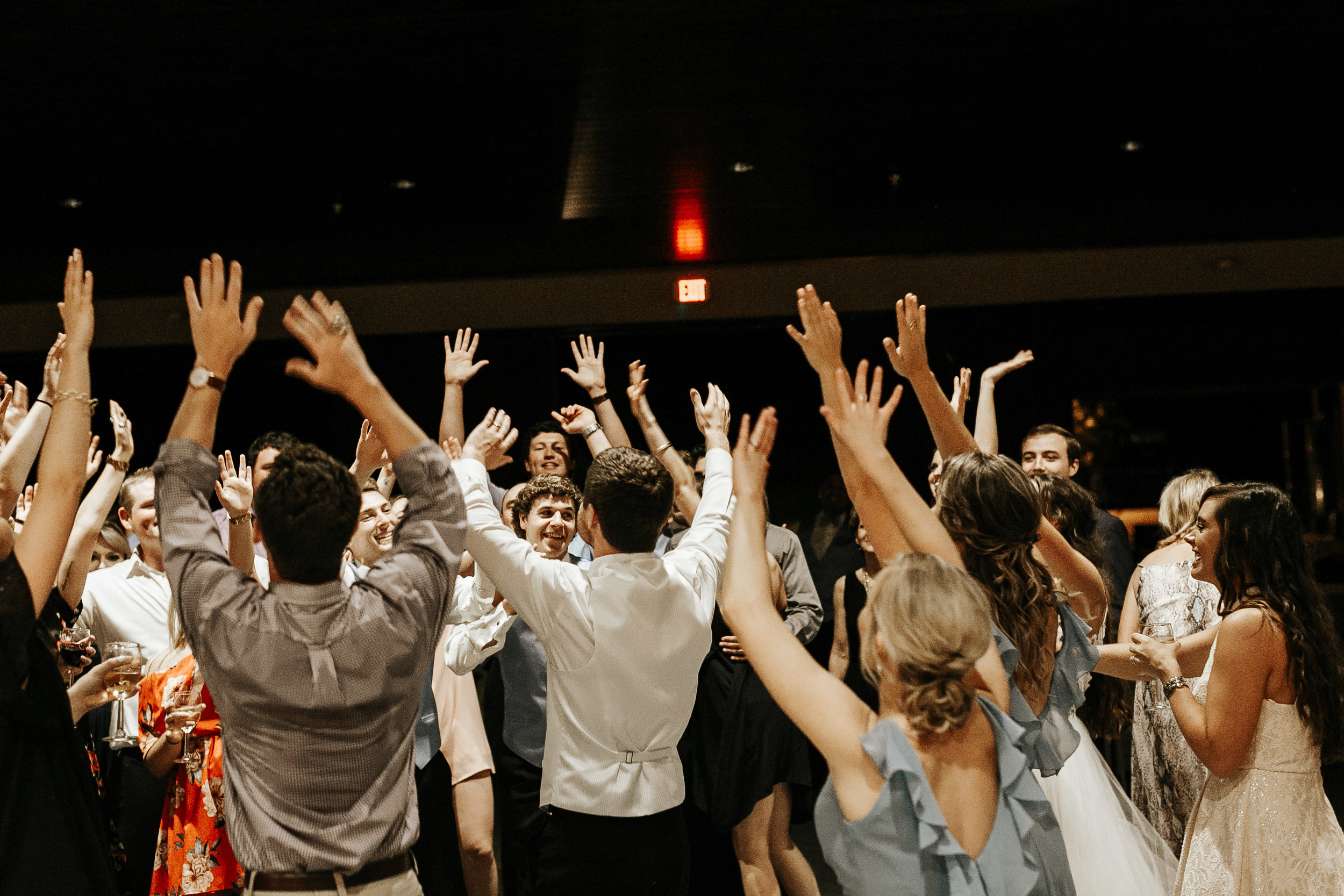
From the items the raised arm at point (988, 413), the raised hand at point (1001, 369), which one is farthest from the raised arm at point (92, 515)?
the raised hand at point (1001, 369)

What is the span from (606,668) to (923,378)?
95 cm

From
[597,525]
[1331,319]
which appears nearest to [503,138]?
[597,525]

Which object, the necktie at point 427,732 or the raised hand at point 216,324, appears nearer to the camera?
the raised hand at point 216,324

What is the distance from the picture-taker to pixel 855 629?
583 centimetres

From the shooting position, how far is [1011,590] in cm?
234

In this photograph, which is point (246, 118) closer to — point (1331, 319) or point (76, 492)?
point (76, 492)

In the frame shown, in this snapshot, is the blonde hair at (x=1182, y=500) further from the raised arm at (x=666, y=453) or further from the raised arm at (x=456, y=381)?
the raised arm at (x=456, y=381)

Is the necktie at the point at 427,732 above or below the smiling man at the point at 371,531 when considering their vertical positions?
below

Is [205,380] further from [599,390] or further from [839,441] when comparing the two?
[599,390]

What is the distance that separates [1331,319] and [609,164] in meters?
5.18

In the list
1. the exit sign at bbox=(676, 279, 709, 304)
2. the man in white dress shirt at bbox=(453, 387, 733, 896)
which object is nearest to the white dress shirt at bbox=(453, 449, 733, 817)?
the man in white dress shirt at bbox=(453, 387, 733, 896)

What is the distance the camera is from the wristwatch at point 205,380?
189cm

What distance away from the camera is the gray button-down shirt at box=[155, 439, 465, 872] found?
1.80 metres

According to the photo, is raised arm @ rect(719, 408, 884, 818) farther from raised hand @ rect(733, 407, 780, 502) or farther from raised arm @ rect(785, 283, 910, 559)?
raised arm @ rect(785, 283, 910, 559)
